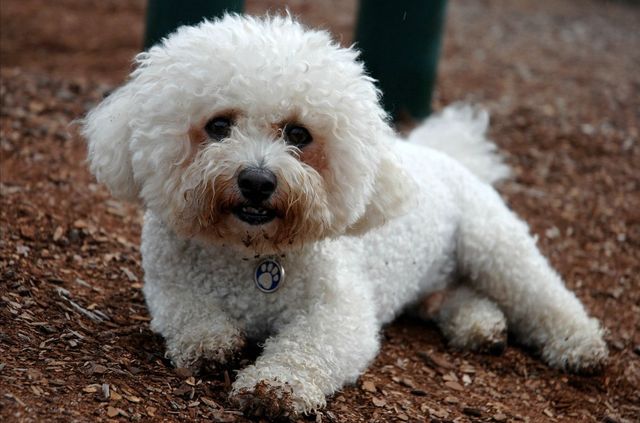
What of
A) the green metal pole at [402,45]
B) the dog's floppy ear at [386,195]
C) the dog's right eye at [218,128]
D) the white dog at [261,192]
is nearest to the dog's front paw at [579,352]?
the white dog at [261,192]

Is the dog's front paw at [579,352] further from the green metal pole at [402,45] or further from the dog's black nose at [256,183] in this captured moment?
the green metal pole at [402,45]

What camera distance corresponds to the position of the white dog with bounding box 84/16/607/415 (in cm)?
317

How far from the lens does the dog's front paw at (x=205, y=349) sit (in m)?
3.41

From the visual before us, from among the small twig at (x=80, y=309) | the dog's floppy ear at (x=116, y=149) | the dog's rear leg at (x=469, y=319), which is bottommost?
the small twig at (x=80, y=309)

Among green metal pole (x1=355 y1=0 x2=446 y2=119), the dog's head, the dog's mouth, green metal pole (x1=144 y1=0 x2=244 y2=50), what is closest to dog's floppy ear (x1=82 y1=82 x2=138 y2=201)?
the dog's head

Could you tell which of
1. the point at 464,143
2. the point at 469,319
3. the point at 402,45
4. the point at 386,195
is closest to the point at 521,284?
the point at 469,319

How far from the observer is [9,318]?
353 centimetres

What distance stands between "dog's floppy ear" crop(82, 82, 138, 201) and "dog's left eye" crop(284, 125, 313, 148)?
57cm

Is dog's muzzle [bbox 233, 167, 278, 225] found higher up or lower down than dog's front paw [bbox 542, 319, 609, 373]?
higher up

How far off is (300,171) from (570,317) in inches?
75.7

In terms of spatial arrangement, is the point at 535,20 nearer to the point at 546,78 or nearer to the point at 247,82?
the point at 546,78

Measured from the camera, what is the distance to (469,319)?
14.6 feet

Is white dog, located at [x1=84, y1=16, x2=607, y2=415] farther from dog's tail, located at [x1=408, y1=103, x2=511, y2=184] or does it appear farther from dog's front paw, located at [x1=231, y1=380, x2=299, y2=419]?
dog's tail, located at [x1=408, y1=103, x2=511, y2=184]

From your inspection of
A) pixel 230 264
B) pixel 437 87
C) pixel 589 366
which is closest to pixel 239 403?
pixel 230 264
